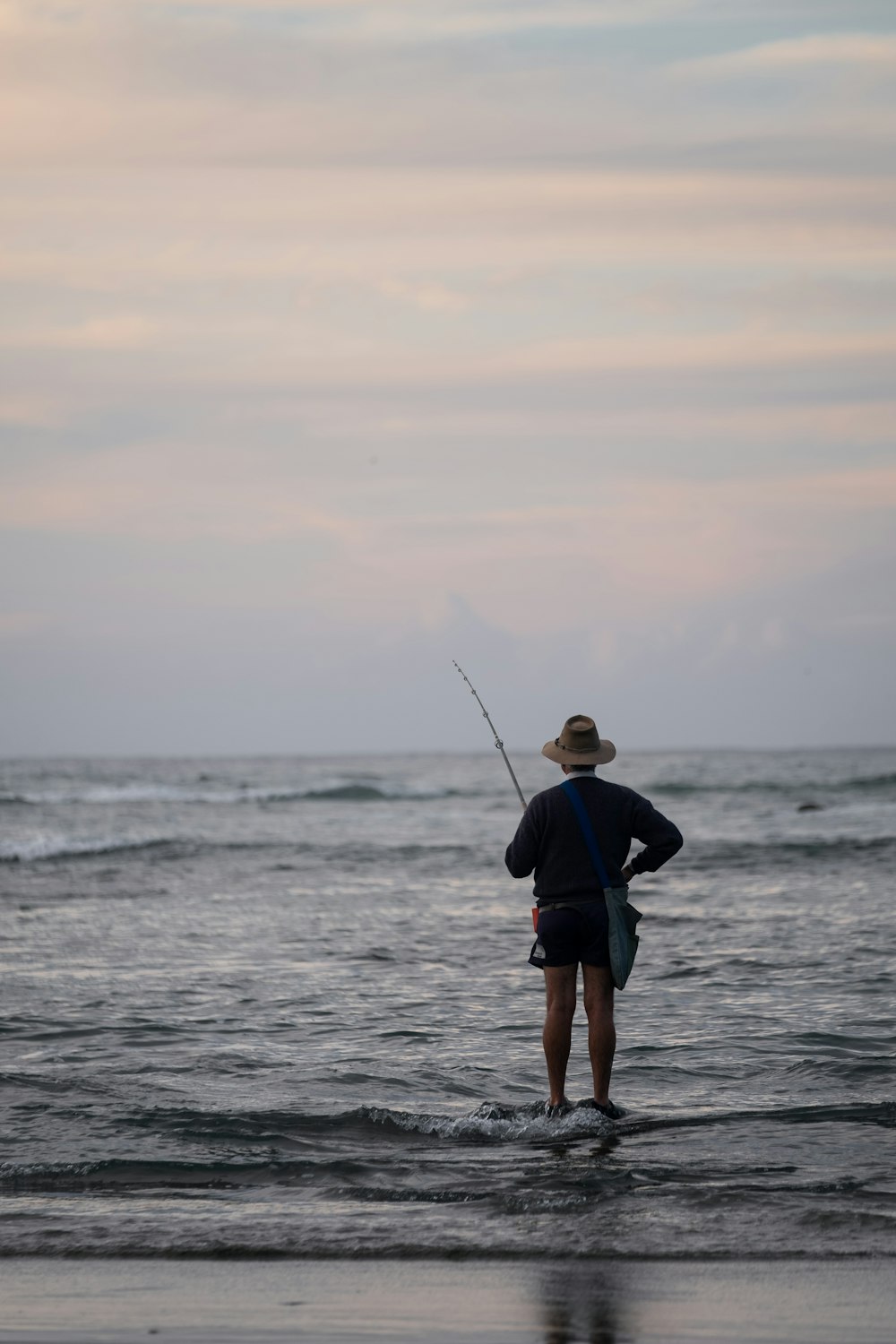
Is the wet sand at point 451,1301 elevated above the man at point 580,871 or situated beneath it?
situated beneath

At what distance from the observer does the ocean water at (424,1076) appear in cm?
450

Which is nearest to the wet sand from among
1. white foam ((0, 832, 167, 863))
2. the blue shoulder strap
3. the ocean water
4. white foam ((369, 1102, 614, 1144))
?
the ocean water

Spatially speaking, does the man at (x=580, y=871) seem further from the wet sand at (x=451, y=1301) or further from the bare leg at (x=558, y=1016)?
the wet sand at (x=451, y=1301)

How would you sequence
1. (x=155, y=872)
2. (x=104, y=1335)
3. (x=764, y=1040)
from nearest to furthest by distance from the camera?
1. (x=104, y=1335)
2. (x=764, y=1040)
3. (x=155, y=872)

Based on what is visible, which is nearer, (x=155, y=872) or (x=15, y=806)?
(x=155, y=872)

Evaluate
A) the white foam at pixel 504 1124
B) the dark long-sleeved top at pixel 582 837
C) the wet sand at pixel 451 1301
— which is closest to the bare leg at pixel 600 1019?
the white foam at pixel 504 1124

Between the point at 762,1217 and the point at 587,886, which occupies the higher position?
the point at 587,886

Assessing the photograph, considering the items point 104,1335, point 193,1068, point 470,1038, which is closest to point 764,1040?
point 470,1038

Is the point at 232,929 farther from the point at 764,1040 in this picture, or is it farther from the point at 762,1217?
the point at 762,1217

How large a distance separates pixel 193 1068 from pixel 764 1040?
3.08 metres

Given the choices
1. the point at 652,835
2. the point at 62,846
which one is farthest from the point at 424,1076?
the point at 62,846

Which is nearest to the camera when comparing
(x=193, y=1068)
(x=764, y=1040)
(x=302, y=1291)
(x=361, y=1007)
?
(x=302, y=1291)

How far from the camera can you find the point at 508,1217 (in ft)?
14.7

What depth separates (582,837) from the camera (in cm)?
581
